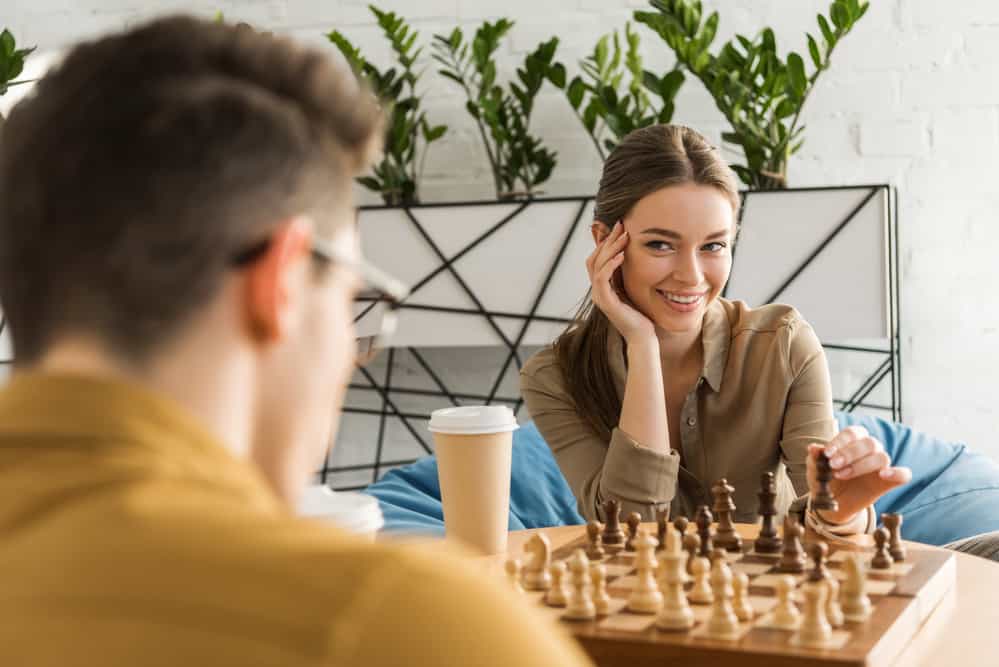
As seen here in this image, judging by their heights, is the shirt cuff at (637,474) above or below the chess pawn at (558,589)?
above

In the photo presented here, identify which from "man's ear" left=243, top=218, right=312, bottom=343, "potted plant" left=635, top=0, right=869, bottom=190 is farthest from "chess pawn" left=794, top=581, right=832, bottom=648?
"potted plant" left=635, top=0, right=869, bottom=190

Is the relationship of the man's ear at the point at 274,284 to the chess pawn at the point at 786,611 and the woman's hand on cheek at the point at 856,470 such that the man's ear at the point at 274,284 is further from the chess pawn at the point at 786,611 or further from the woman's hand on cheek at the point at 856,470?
the woman's hand on cheek at the point at 856,470

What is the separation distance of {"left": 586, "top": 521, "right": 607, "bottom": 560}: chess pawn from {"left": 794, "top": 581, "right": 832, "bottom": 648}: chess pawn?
1.31 ft

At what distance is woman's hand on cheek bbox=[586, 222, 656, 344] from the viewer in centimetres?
198

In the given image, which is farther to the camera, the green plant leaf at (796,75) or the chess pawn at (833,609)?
the green plant leaf at (796,75)

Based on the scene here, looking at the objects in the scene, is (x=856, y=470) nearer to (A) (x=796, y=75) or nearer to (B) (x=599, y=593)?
(B) (x=599, y=593)

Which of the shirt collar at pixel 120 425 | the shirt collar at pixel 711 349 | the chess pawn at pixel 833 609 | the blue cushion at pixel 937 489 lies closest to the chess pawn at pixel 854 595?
the chess pawn at pixel 833 609

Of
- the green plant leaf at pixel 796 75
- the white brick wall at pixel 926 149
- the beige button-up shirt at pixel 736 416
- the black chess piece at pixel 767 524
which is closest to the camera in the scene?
the black chess piece at pixel 767 524

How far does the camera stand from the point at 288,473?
1.98ft

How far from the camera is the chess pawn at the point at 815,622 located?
981 millimetres

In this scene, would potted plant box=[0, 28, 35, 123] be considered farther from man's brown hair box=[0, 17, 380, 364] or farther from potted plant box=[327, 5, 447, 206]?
man's brown hair box=[0, 17, 380, 364]

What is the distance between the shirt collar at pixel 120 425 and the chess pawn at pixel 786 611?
2.14 feet

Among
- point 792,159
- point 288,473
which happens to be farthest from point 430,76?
point 288,473

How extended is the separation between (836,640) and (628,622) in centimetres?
19
